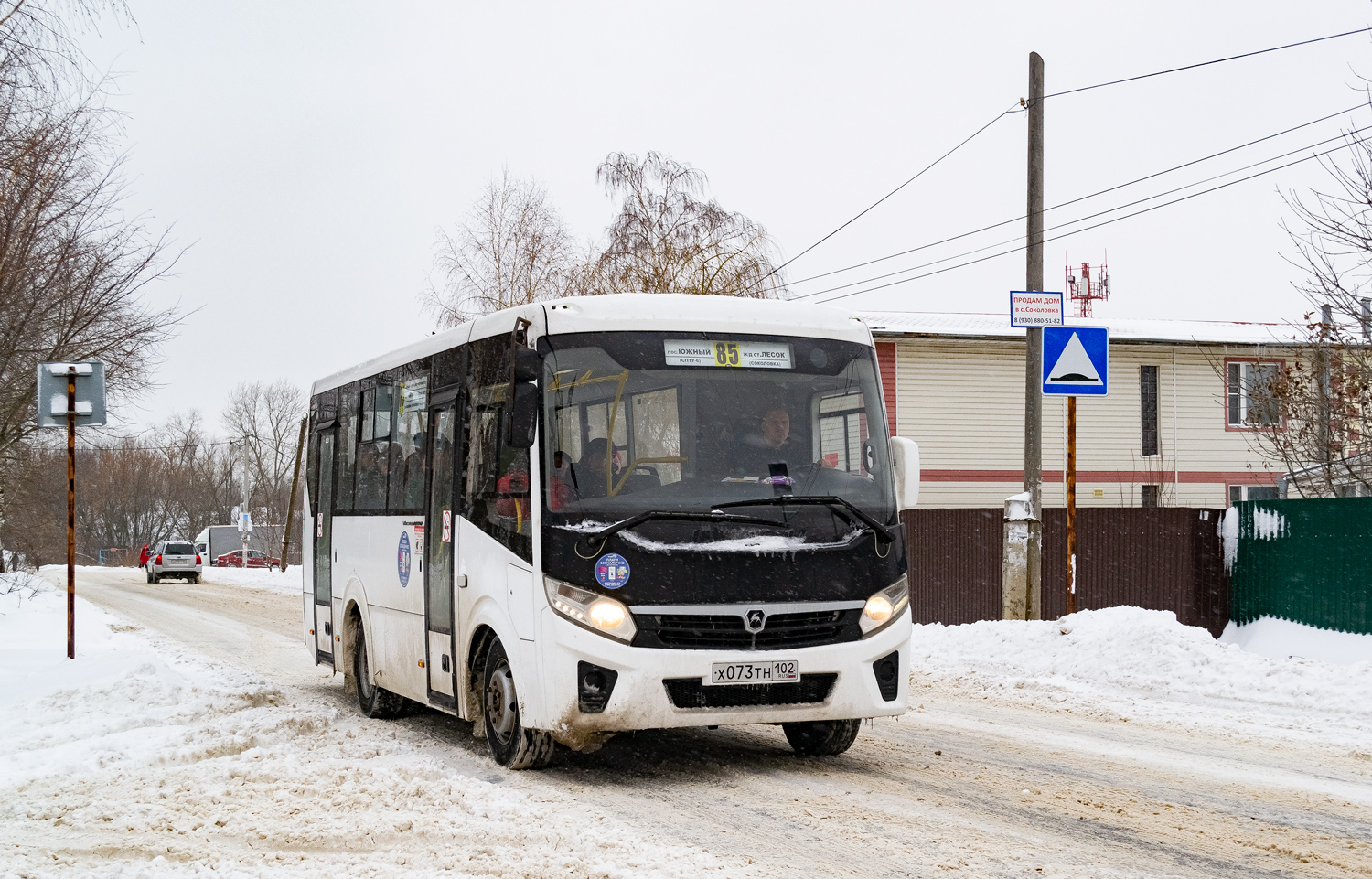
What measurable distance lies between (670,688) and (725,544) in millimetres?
837

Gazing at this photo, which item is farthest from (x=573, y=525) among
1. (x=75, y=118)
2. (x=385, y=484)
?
(x=75, y=118)

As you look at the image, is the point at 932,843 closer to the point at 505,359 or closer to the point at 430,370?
the point at 505,359

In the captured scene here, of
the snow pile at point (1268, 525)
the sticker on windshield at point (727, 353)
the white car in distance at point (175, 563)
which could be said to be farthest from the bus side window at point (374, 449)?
the white car in distance at point (175, 563)

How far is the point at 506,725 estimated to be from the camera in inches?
318

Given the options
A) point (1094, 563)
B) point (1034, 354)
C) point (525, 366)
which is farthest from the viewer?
point (1094, 563)

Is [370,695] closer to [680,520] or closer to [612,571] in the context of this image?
[612,571]

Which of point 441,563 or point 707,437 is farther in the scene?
point 441,563

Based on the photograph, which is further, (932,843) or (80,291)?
(80,291)

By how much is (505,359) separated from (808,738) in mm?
3027

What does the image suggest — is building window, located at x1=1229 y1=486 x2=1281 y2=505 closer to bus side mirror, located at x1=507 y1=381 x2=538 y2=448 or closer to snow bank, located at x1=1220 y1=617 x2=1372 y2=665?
snow bank, located at x1=1220 y1=617 x2=1372 y2=665

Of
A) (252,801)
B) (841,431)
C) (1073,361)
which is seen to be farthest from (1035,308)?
(252,801)

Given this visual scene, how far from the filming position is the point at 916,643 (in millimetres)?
15148

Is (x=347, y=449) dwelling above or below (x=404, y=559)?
above

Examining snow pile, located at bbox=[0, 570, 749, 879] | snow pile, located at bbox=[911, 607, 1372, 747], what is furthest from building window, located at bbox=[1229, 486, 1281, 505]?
snow pile, located at bbox=[0, 570, 749, 879]
